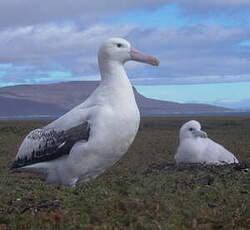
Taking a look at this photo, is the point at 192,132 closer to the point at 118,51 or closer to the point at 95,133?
the point at 118,51

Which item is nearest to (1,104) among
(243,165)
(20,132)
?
(20,132)

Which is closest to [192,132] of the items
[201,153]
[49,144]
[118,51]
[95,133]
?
[201,153]

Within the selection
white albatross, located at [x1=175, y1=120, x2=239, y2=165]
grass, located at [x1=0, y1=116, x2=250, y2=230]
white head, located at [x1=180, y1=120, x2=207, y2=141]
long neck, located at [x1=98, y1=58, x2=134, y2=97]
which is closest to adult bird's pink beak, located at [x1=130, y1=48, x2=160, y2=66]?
long neck, located at [x1=98, y1=58, x2=134, y2=97]

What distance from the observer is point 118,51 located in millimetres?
7234

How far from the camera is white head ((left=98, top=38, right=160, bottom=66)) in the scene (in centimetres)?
722

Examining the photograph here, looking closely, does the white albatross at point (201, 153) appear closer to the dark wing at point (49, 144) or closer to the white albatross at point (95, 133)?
the white albatross at point (95, 133)

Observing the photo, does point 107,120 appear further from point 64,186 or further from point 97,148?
point 64,186

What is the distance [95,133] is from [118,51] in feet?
3.74

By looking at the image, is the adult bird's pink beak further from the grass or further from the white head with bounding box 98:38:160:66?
the grass

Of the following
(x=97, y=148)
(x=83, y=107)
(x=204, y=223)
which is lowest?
(x=204, y=223)

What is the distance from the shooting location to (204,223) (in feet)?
17.8

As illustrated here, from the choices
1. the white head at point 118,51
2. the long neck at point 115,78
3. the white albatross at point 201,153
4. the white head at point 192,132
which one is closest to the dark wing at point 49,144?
the long neck at point 115,78

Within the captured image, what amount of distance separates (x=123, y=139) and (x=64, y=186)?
92cm

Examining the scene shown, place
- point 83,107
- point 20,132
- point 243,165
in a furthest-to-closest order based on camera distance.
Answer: point 20,132, point 243,165, point 83,107
